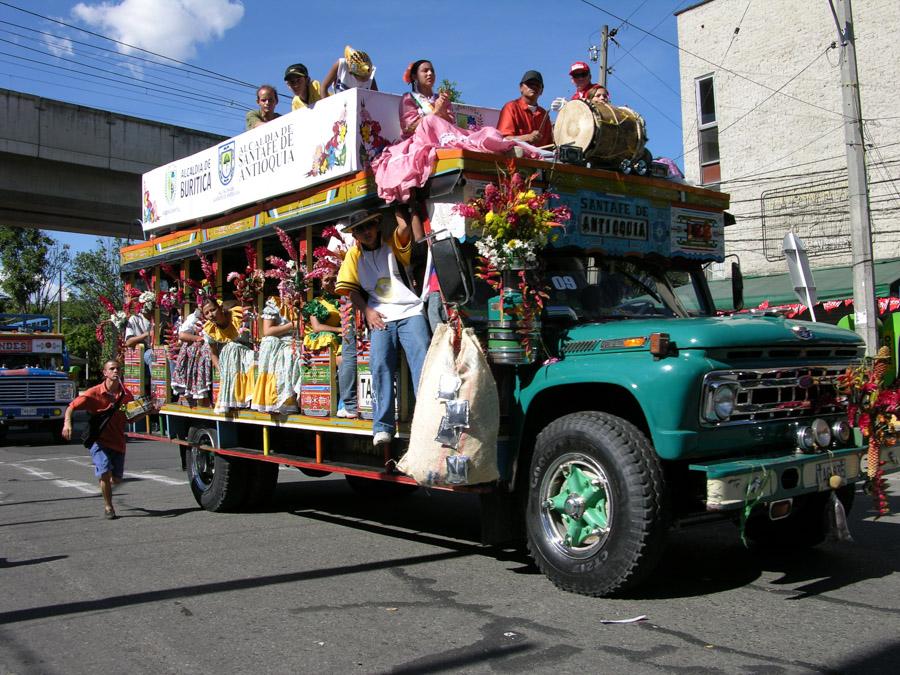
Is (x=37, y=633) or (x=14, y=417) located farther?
(x=14, y=417)

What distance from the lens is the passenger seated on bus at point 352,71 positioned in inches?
303

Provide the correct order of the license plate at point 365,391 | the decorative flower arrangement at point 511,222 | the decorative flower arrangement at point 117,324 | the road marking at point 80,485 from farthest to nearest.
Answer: the road marking at point 80,485 → the decorative flower arrangement at point 117,324 → the license plate at point 365,391 → the decorative flower arrangement at point 511,222

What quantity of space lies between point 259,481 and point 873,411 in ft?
19.4

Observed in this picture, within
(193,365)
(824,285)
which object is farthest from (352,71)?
(824,285)

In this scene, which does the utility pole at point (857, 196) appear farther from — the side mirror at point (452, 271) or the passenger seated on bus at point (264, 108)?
the side mirror at point (452, 271)

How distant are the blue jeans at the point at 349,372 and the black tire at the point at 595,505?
Answer: 6.05 ft

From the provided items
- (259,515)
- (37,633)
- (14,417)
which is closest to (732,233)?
(259,515)

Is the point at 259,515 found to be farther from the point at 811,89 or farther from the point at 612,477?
the point at 811,89

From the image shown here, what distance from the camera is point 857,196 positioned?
1312 cm

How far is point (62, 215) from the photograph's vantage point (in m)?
23.5

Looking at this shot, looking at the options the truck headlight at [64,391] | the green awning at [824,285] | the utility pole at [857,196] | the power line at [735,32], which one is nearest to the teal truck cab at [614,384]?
the utility pole at [857,196]

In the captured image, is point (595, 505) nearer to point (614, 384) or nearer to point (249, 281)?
point (614, 384)

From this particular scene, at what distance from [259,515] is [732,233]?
1652 centimetres

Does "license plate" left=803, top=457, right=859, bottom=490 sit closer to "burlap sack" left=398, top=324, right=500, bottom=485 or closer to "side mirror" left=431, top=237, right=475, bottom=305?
"burlap sack" left=398, top=324, right=500, bottom=485
